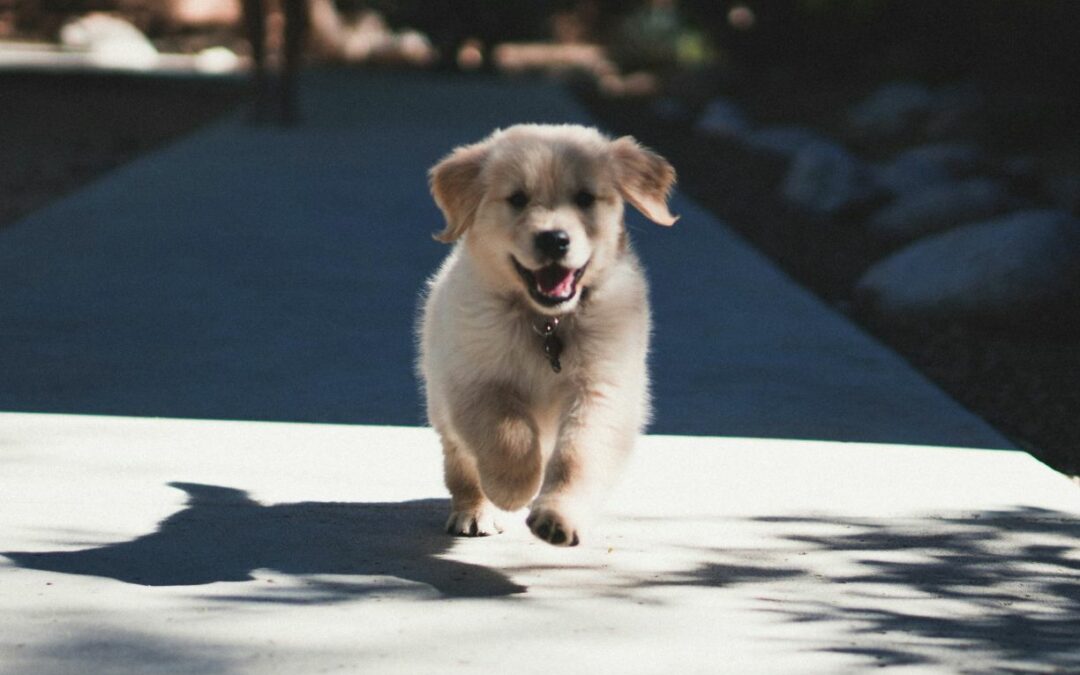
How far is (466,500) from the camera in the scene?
5703mm

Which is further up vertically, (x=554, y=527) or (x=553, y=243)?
(x=553, y=243)

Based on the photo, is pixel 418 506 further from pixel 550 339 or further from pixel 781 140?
pixel 781 140

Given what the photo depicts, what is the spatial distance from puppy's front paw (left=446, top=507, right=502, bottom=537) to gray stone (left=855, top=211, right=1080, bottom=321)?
5.13m

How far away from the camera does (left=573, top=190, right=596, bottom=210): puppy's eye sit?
531cm

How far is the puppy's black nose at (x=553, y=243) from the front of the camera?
16.7ft

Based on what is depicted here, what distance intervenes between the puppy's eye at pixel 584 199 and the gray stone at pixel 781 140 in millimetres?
15415

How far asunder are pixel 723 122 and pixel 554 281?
19621 mm

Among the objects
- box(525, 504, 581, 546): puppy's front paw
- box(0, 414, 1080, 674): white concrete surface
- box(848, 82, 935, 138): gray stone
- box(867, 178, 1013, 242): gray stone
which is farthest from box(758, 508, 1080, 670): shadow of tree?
box(848, 82, 935, 138): gray stone

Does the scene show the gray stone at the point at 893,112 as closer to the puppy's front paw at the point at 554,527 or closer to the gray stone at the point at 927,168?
the gray stone at the point at 927,168

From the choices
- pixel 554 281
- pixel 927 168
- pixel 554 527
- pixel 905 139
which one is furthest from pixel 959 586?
pixel 905 139

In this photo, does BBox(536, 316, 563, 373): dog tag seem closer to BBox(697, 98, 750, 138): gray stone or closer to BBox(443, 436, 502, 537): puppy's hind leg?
BBox(443, 436, 502, 537): puppy's hind leg

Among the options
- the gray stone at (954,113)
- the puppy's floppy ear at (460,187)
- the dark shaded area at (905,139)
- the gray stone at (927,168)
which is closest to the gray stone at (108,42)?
the dark shaded area at (905,139)

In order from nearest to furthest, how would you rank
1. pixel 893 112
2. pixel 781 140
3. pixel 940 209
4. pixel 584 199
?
pixel 584 199 < pixel 940 209 < pixel 781 140 < pixel 893 112

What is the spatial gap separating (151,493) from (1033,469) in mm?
3393
